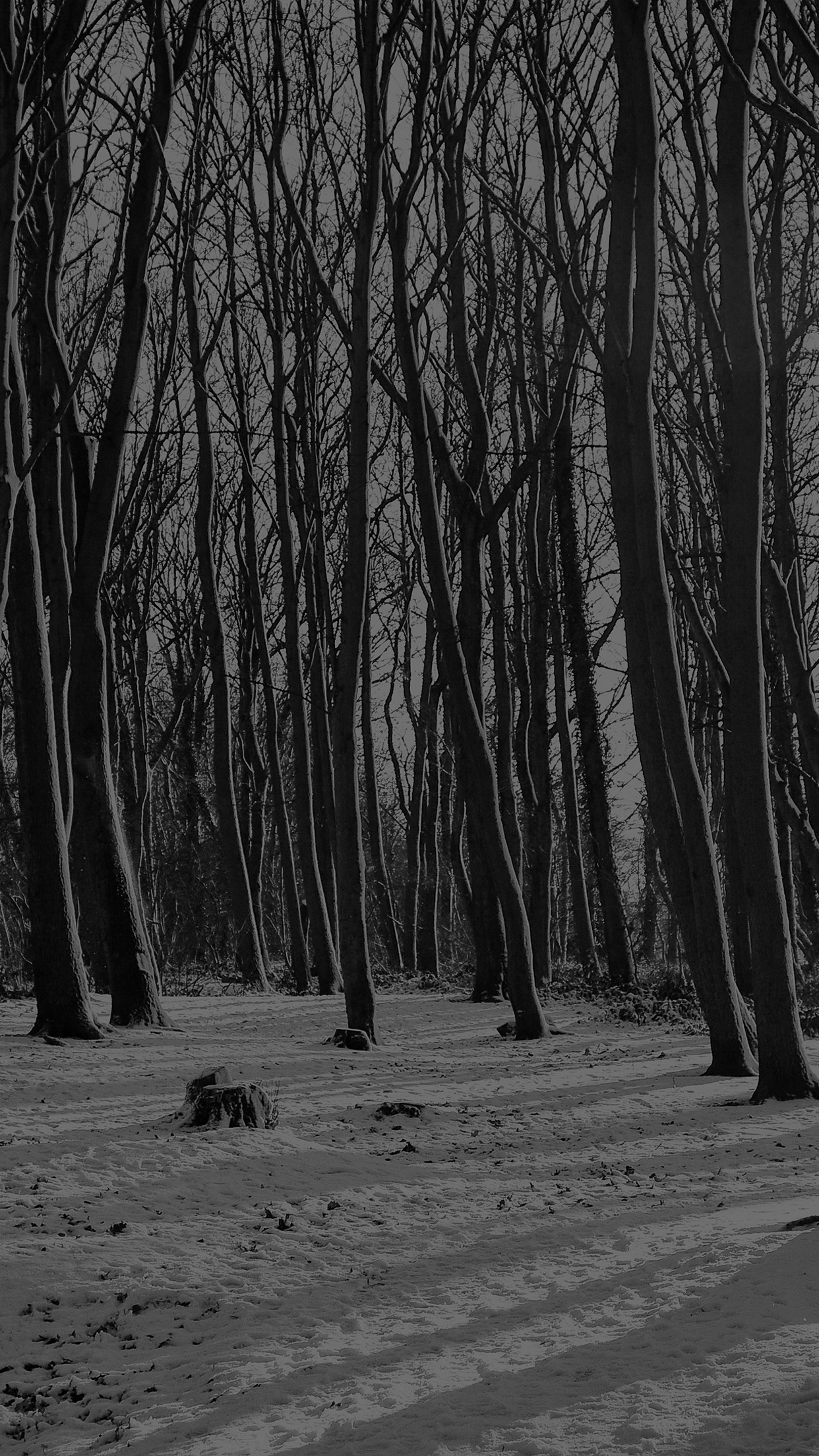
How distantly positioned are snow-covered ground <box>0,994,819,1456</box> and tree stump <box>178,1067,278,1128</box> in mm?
116

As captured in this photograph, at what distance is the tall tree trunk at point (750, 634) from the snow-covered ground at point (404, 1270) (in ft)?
1.58

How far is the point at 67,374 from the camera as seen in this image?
368 inches

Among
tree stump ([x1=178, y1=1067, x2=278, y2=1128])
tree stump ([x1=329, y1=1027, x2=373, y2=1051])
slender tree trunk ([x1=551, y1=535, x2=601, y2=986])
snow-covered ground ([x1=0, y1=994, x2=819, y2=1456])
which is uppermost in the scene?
slender tree trunk ([x1=551, y1=535, x2=601, y2=986])

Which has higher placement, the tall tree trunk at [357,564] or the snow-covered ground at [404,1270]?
the tall tree trunk at [357,564]

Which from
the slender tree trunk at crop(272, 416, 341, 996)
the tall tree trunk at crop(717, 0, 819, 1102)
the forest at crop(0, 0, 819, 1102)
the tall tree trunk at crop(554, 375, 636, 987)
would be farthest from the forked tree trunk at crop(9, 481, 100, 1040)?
the tall tree trunk at crop(554, 375, 636, 987)

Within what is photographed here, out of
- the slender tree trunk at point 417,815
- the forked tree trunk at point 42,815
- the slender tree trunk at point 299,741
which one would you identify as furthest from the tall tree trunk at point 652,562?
Answer: the slender tree trunk at point 417,815

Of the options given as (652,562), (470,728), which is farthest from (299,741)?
(652,562)

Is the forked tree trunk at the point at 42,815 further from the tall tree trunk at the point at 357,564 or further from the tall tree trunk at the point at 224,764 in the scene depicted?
the tall tree trunk at the point at 224,764

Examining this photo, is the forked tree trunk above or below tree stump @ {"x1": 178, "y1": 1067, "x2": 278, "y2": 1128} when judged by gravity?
above

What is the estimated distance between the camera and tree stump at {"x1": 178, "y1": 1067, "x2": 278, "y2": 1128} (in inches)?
233

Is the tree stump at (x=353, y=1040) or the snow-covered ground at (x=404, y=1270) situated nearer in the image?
the snow-covered ground at (x=404, y=1270)

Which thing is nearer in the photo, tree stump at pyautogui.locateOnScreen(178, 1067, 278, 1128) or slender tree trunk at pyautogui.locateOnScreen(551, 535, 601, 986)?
tree stump at pyautogui.locateOnScreen(178, 1067, 278, 1128)

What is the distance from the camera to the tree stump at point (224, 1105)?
233 inches

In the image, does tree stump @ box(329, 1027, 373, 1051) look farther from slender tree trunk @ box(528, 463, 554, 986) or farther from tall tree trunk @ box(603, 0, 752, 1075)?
slender tree trunk @ box(528, 463, 554, 986)
